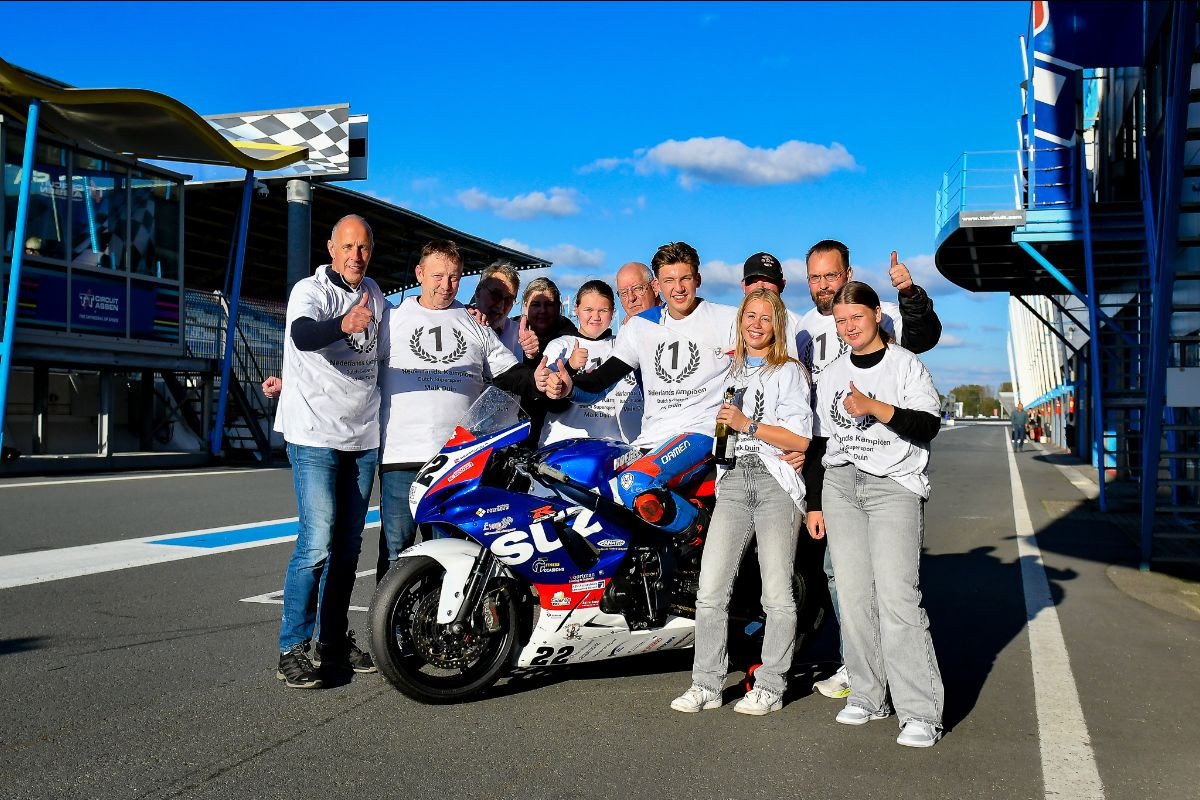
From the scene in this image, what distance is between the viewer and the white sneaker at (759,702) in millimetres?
4523

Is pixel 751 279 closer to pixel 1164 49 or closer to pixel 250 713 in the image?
pixel 250 713

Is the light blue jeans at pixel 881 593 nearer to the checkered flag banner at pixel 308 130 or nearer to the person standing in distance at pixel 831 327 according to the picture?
the person standing in distance at pixel 831 327

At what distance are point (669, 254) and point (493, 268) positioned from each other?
1.63 metres

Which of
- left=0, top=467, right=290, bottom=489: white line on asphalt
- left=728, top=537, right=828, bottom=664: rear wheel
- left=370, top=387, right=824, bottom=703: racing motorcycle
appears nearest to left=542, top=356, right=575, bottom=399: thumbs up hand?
left=370, top=387, right=824, bottom=703: racing motorcycle

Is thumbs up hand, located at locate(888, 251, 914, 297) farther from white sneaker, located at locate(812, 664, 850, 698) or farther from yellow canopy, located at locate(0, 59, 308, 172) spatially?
yellow canopy, located at locate(0, 59, 308, 172)

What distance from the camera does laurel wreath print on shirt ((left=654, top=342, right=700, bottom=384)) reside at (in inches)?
200

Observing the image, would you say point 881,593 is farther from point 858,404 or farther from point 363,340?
point 363,340

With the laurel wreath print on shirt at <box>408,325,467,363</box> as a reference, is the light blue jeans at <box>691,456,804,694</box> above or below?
below

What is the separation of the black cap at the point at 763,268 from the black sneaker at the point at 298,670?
112 inches

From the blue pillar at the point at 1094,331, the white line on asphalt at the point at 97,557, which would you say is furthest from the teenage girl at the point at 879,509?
the blue pillar at the point at 1094,331

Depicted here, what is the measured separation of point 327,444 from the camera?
4.87 metres

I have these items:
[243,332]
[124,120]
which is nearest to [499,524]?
[124,120]

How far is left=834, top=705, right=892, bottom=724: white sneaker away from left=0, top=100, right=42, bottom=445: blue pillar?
17.1m

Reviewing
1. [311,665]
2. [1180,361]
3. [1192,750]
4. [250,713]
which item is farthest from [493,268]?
[1180,361]
